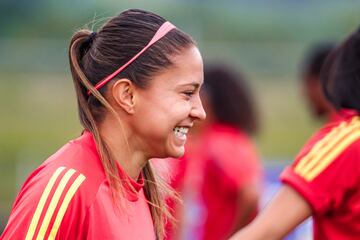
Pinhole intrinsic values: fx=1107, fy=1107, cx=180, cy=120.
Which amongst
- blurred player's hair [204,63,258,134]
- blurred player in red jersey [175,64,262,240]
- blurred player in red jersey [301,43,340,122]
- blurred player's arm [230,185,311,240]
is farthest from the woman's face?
blurred player's hair [204,63,258,134]

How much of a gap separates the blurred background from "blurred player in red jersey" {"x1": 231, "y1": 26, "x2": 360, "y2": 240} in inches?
423

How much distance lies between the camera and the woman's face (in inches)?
154

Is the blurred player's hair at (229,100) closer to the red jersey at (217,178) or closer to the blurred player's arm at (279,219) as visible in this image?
the red jersey at (217,178)

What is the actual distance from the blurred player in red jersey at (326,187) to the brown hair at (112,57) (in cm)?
82

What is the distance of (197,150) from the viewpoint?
7871 mm

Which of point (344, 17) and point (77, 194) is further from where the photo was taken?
point (344, 17)

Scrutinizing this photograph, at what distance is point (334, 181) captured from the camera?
4.43 metres

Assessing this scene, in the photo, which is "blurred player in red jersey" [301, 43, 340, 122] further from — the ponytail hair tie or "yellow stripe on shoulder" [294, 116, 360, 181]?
the ponytail hair tie

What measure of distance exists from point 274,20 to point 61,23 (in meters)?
3.91

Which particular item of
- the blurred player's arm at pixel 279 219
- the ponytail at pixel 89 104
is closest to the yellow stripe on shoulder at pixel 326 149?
the blurred player's arm at pixel 279 219

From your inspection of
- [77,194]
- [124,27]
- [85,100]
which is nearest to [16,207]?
[77,194]

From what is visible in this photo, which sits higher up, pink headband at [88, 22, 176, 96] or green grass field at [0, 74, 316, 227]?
pink headband at [88, 22, 176, 96]

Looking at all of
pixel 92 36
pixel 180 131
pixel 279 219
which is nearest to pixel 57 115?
pixel 279 219

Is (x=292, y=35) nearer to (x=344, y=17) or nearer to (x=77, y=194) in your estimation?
(x=344, y=17)
